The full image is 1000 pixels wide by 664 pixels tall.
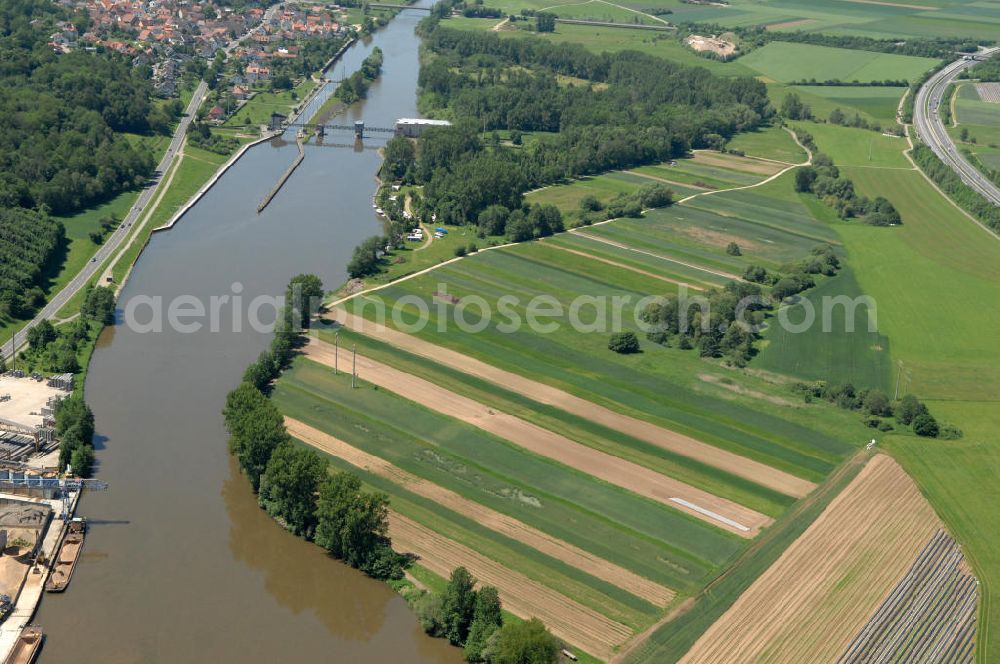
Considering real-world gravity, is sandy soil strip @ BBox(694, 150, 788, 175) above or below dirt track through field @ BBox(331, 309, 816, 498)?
above

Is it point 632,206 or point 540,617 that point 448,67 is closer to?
point 632,206

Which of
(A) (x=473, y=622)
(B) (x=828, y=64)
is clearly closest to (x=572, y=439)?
(A) (x=473, y=622)

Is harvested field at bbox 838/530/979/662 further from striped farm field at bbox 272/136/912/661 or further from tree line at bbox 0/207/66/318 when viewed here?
tree line at bbox 0/207/66/318

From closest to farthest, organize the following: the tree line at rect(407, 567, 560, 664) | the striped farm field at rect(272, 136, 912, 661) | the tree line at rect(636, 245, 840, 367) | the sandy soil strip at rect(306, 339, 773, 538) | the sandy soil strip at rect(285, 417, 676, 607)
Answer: the tree line at rect(407, 567, 560, 664) → the sandy soil strip at rect(285, 417, 676, 607) → the striped farm field at rect(272, 136, 912, 661) → the sandy soil strip at rect(306, 339, 773, 538) → the tree line at rect(636, 245, 840, 367)

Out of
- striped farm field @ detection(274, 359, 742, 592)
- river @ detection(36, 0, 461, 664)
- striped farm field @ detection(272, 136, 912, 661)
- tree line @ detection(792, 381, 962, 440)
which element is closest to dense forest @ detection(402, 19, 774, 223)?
striped farm field @ detection(272, 136, 912, 661)

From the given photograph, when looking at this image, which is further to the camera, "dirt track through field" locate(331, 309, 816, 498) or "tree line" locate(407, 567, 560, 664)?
"dirt track through field" locate(331, 309, 816, 498)

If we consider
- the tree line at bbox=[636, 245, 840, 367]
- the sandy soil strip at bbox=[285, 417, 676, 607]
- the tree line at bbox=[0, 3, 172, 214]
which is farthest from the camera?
the tree line at bbox=[0, 3, 172, 214]

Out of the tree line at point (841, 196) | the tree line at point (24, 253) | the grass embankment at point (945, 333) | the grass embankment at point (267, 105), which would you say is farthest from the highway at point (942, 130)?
the tree line at point (24, 253)
